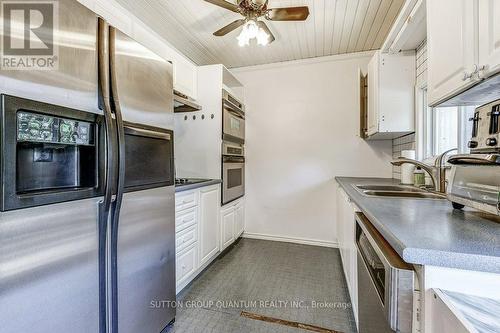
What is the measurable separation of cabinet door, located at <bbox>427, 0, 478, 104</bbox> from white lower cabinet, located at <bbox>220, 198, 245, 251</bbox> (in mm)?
2168

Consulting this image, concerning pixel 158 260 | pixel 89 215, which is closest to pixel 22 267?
pixel 89 215

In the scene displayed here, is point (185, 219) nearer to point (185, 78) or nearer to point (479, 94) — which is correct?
point (185, 78)

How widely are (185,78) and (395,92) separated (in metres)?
2.05

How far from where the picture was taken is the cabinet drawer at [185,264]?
1816mm

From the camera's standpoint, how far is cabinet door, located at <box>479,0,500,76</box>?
812mm

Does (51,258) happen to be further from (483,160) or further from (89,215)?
(483,160)

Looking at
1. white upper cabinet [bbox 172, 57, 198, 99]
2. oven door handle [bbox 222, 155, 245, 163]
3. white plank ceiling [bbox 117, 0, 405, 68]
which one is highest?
white plank ceiling [bbox 117, 0, 405, 68]

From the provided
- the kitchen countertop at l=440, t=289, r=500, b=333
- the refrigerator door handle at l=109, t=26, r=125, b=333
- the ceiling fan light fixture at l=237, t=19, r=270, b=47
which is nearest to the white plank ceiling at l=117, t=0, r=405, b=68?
the ceiling fan light fixture at l=237, t=19, r=270, b=47

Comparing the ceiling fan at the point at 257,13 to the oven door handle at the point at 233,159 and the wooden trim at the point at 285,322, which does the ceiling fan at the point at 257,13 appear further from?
the wooden trim at the point at 285,322

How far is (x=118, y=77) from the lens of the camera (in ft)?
3.68

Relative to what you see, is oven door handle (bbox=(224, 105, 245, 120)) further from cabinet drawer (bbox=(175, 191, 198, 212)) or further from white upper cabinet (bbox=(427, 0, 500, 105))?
white upper cabinet (bbox=(427, 0, 500, 105))

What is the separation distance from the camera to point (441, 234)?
0.71 metres

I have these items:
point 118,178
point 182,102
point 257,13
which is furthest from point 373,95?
point 118,178

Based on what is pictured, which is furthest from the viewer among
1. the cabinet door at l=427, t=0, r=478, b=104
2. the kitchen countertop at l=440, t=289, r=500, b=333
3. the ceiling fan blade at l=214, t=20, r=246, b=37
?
the ceiling fan blade at l=214, t=20, r=246, b=37
